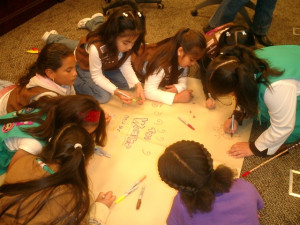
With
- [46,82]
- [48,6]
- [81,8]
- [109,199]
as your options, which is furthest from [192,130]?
[48,6]

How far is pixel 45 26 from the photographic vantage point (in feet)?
7.57

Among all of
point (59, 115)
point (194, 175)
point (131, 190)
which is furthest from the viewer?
point (131, 190)

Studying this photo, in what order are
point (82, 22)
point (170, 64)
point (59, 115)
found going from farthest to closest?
point (82, 22) < point (170, 64) < point (59, 115)

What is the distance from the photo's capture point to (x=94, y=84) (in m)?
1.61

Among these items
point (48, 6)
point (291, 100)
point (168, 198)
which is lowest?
point (168, 198)

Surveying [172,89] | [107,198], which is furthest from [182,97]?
[107,198]

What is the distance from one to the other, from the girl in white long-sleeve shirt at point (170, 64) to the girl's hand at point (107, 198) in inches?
24.7

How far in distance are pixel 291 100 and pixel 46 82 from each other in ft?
3.62

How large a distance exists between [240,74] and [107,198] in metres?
0.73

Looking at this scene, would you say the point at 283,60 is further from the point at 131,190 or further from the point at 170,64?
the point at 131,190

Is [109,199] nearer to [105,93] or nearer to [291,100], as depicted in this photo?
[105,93]

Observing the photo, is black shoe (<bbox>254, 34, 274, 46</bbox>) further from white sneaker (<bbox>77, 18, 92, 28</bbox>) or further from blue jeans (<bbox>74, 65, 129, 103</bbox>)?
white sneaker (<bbox>77, 18, 92, 28</bbox>)

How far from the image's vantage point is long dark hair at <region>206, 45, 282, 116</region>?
95 cm

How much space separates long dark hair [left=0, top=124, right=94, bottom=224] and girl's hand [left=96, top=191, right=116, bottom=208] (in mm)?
172
